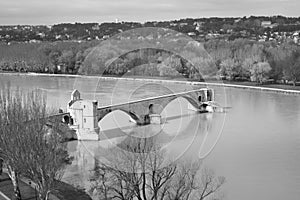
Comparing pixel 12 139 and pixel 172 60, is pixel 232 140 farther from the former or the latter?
pixel 172 60

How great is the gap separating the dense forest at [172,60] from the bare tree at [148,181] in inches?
515

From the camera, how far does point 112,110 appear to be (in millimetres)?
10555

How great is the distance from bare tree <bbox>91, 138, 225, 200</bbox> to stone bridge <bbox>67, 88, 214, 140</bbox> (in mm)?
2890

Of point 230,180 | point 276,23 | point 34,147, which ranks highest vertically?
point 276,23

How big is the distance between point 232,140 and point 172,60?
1263 centimetres

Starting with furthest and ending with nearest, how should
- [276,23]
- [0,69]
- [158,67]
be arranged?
[276,23]
[0,69]
[158,67]

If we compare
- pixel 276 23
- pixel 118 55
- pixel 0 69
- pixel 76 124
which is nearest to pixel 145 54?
pixel 118 55

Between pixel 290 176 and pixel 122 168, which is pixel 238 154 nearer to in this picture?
pixel 290 176

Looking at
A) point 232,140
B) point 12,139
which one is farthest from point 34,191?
point 232,140

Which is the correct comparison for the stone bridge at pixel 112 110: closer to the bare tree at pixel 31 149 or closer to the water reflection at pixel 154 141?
the water reflection at pixel 154 141

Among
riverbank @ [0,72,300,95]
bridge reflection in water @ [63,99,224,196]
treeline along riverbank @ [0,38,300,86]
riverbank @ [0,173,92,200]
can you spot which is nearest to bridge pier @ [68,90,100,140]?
bridge reflection in water @ [63,99,224,196]

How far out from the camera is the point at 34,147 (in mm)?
5340

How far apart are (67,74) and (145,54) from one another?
385cm

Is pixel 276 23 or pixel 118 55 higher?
pixel 276 23
